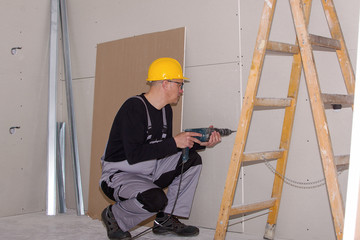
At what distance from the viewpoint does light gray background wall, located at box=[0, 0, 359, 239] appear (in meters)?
2.66

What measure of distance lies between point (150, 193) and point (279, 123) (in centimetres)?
93

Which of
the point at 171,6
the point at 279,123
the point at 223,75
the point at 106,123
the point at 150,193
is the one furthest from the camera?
the point at 106,123

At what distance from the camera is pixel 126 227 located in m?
2.77

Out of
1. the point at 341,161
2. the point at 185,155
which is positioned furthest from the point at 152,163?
the point at 341,161

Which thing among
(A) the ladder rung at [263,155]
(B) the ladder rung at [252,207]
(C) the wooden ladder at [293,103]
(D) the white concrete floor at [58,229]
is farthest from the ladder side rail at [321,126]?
(D) the white concrete floor at [58,229]

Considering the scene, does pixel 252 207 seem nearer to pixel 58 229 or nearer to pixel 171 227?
pixel 171 227

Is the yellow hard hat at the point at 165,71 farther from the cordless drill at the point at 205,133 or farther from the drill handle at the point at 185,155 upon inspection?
the drill handle at the point at 185,155

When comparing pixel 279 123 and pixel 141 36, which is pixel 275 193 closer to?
pixel 279 123

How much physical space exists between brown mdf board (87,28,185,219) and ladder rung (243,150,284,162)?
33.1 inches

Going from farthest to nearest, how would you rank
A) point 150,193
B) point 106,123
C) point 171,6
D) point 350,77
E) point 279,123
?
1. point 106,123
2. point 171,6
3. point 279,123
4. point 150,193
5. point 350,77

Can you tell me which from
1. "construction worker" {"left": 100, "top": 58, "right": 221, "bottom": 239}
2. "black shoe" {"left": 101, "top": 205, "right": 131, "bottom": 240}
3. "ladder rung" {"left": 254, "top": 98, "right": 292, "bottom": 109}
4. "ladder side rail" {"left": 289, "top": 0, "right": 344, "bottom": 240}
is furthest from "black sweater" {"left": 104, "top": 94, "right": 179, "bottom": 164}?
"ladder side rail" {"left": 289, "top": 0, "right": 344, "bottom": 240}

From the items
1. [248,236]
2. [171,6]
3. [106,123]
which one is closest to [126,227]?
[248,236]

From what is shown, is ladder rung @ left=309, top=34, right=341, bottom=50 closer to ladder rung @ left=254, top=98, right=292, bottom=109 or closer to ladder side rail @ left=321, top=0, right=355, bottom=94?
ladder side rail @ left=321, top=0, right=355, bottom=94

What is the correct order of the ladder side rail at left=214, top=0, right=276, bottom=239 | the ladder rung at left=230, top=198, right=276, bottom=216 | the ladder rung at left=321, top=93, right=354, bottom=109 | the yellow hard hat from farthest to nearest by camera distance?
the yellow hard hat, the ladder rung at left=230, top=198, right=276, bottom=216, the ladder side rail at left=214, top=0, right=276, bottom=239, the ladder rung at left=321, top=93, right=354, bottom=109
